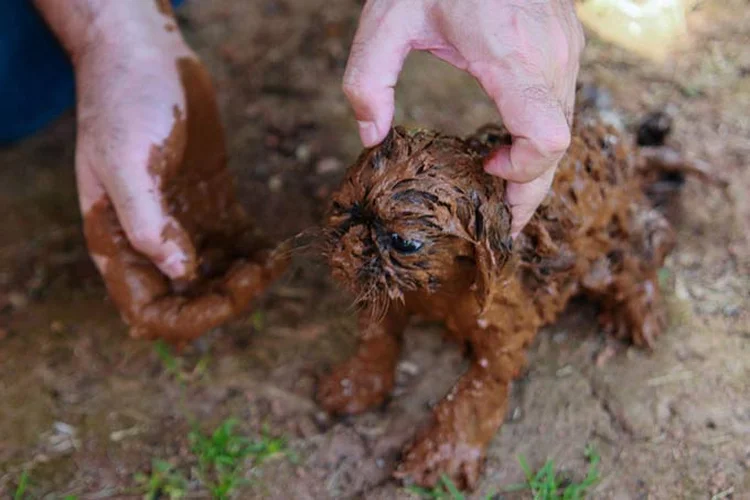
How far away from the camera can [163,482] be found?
3.30 meters

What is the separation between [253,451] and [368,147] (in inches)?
59.8

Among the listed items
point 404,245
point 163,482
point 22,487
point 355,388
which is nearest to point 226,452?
point 163,482

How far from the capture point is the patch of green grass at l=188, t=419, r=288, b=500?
332 cm

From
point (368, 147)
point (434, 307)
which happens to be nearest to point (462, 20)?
point (368, 147)

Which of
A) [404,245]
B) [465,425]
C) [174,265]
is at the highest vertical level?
[404,245]

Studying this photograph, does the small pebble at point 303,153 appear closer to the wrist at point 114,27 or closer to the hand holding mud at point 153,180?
the hand holding mud at point 153,180

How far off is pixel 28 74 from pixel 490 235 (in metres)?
2.96

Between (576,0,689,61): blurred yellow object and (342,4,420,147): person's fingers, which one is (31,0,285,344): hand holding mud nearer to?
(342,4,420,147): person's fingers

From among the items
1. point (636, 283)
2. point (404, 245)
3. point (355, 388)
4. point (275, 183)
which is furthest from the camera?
point (275, 183)

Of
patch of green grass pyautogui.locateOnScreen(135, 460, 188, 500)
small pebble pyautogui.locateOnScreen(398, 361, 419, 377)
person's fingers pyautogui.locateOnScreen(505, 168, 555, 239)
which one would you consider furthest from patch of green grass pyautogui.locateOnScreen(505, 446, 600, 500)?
patch of green grass pyautogui.locateOnScreen(135, 460, 188, 500)

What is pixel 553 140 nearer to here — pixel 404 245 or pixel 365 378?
pixel 404 245

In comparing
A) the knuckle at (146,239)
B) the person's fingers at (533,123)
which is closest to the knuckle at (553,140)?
the person's fingers at (533,123)

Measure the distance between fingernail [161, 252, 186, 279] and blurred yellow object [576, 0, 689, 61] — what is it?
123 inches

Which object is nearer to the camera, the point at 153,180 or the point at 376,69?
the point at 376,69
